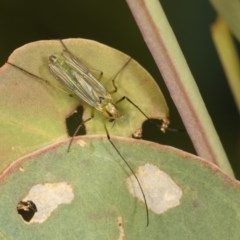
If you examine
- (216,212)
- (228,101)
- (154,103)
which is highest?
(154,103)

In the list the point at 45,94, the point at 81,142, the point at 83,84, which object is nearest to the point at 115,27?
the point at 83,84

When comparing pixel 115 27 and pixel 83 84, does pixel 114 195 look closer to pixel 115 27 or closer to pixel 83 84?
pixel 83 84

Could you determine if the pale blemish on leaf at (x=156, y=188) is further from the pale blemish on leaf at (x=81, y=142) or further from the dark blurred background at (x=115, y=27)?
the dark blurred background at (x=115, y=27)

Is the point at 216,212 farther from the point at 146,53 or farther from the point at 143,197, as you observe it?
the point at 146,53

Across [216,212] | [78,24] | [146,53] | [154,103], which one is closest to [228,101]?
[146,53]

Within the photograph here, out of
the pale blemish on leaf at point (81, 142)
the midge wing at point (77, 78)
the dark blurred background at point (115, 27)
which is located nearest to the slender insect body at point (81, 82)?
the midge wing at point (77, 78)

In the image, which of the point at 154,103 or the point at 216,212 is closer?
the point at 216,212

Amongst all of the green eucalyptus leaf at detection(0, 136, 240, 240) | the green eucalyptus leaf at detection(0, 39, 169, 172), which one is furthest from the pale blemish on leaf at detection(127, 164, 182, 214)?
the green eucalyptus leaf at detection(0, 39, 169, 172)
